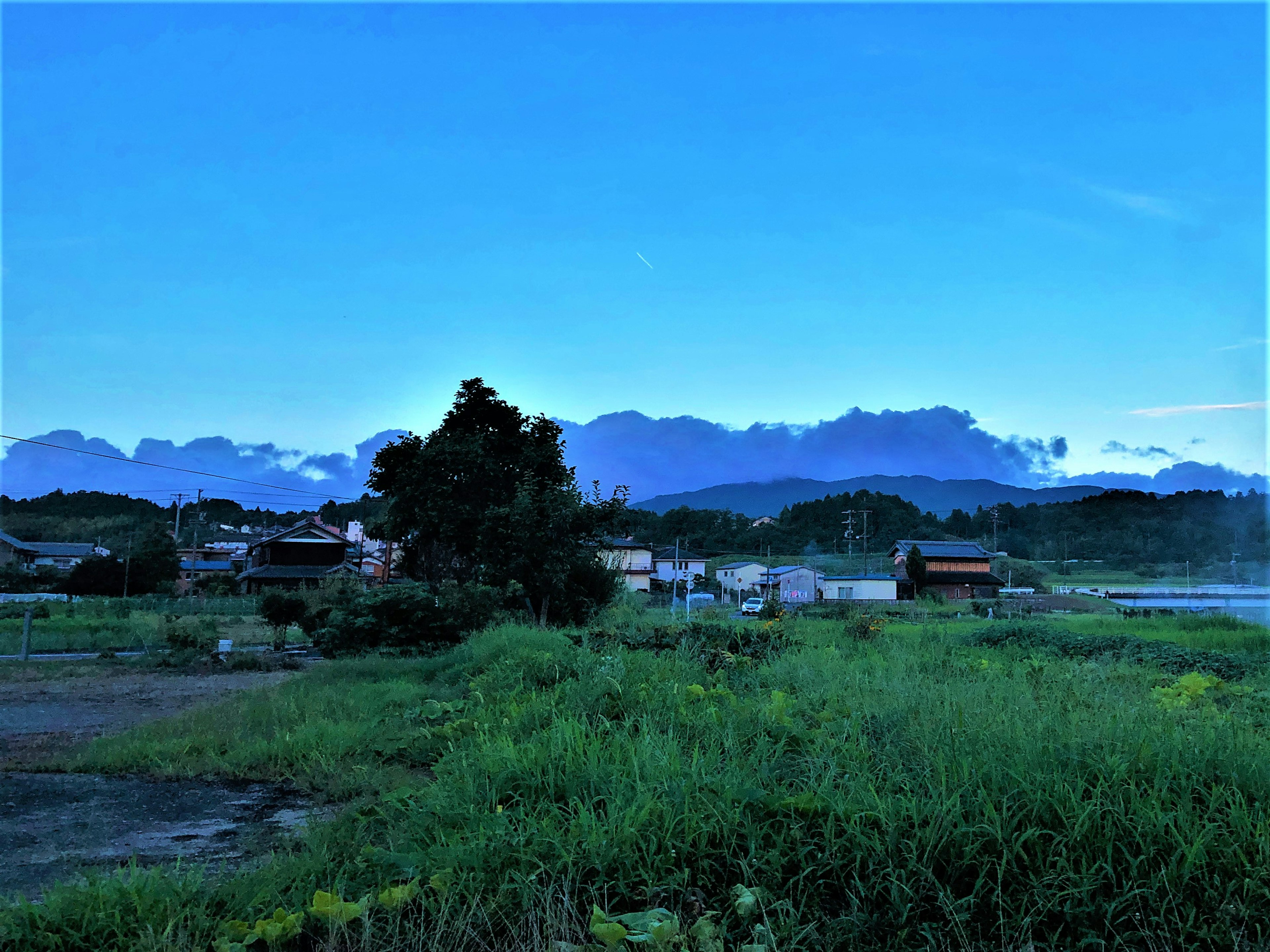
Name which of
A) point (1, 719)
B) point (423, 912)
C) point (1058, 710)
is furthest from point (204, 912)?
point (1, 719)

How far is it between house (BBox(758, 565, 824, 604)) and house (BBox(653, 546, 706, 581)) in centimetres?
909

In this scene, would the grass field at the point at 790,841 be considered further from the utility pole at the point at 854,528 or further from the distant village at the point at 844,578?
the utility pole at the point at 854,528

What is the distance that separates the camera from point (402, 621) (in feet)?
55.4

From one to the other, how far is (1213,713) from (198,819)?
6351 mm

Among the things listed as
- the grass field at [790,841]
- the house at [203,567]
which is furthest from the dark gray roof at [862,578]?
the grass field at [790,841]

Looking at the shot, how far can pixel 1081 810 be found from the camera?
313 centimetres

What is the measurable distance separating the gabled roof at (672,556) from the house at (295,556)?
3115 centimetres

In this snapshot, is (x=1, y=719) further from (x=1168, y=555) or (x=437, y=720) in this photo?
(x=1168, y=555)

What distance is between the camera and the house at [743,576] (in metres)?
69.7

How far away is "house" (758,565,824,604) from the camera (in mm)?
60219

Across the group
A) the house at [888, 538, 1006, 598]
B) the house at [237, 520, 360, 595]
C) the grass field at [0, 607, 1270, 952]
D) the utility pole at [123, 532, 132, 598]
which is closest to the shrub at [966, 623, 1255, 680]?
the grass field at [0, 607, 1270, 952]

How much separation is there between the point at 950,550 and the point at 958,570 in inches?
84.2

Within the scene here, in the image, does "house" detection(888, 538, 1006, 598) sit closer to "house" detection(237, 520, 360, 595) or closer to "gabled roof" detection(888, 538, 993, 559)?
"gabled roof" detection(888, 538, 993, 559)

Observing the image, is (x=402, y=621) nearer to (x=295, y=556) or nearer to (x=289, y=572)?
(x=289, y=572)
